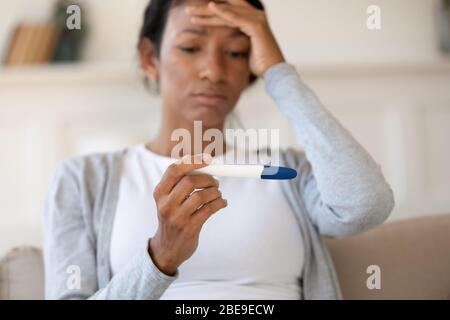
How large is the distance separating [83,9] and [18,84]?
0.68ft

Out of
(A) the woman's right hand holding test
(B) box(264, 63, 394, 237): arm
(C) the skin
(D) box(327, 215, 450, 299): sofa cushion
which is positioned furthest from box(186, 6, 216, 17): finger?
(D) box(327, 215, 450, 299): sofa cushion

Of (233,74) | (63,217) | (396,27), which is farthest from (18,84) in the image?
(396,27)

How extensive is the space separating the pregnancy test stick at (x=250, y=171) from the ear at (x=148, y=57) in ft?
1.04

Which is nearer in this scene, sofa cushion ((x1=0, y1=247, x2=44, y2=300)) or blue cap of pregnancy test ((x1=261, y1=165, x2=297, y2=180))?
blue cap of pregnancy test ((x1=261, y1=165, x2=297, y2=180))

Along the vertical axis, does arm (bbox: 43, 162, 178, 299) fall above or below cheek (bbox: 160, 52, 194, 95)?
below

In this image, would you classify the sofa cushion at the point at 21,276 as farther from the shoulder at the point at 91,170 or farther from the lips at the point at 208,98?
the lips at the point at 208,98

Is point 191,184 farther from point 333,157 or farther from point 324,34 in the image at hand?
point 324,34

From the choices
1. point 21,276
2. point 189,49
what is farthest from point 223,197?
Result: point 21,276

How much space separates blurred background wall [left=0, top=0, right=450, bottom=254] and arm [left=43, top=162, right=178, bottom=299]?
0.39 m

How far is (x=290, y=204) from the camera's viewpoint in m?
0.74

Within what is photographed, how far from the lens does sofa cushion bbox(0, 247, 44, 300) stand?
32.5 inches

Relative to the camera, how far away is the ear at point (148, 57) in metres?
0.76

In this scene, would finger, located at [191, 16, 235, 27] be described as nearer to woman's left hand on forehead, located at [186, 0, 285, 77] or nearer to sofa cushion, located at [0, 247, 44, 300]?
woman's left hand on forehead, located at [186, 0, 285, 77]

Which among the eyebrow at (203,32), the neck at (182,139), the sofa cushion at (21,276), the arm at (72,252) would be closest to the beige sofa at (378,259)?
the sofa cushion at (21,276)
